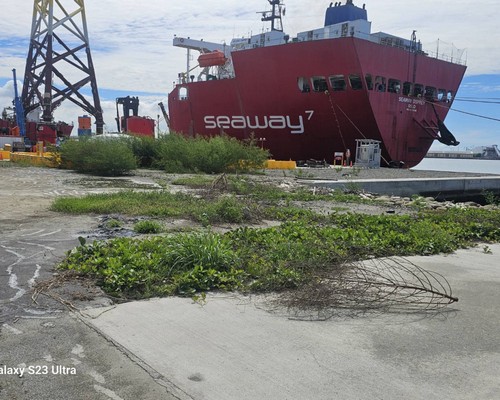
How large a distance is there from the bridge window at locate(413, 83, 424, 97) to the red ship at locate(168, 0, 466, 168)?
64 millimetres

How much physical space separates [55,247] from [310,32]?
26.8 meters

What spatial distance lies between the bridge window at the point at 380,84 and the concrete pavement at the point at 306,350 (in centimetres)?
2322

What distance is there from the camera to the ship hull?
2559 cm

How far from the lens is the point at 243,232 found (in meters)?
6.70

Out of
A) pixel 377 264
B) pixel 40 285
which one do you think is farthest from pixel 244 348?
pixel 377 264

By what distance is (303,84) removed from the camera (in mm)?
26969

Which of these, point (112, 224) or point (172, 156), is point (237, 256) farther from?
point (172, 156)

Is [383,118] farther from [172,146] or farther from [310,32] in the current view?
[172,146]

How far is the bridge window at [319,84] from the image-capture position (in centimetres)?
2637

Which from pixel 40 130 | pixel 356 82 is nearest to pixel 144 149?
pixel 356 82

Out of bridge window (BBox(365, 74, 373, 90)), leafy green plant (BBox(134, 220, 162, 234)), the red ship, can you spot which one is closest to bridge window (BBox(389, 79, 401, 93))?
the red ship

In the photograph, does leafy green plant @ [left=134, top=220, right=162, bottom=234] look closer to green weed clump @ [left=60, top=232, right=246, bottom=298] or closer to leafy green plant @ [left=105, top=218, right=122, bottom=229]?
leafy green plant @ [left=105, top=218, right=122, bottom=229]

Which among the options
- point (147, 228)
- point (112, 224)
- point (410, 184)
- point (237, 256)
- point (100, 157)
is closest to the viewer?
point (237, 256)

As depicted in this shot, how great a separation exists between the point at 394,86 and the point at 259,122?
27.3 feet
